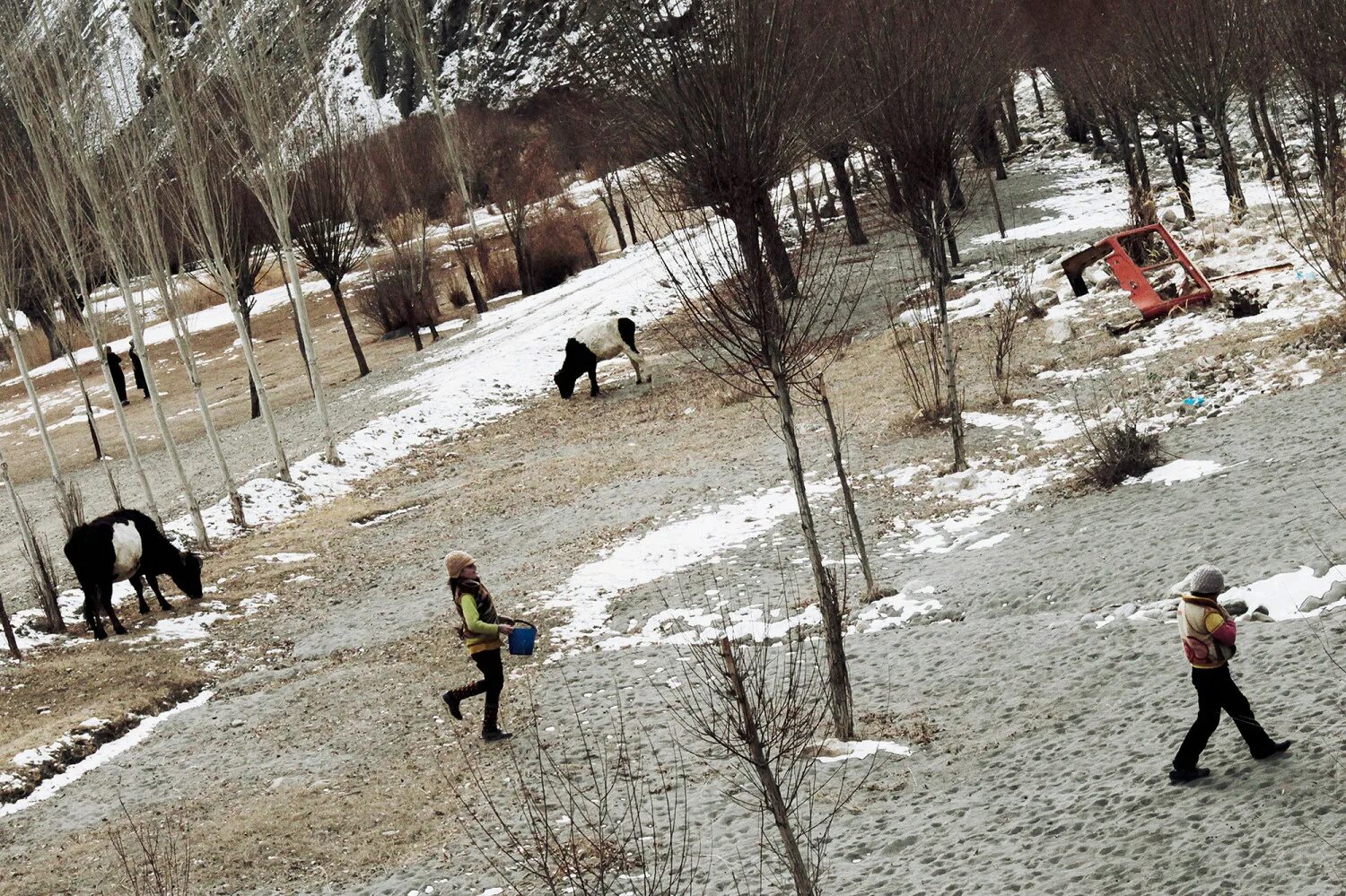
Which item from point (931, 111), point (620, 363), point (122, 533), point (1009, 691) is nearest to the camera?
point (1009, 691)

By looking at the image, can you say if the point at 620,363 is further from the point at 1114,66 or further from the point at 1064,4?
the point at 1064,4

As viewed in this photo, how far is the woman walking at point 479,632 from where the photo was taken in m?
9.55

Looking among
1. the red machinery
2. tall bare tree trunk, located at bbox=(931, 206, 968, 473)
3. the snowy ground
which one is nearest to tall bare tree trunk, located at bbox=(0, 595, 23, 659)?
the snowy ground

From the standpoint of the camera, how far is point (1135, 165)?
36.1 meters

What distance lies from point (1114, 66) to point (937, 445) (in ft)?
75.1

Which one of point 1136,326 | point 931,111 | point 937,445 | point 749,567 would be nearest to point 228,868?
point 749,567

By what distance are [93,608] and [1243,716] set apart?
12.4m

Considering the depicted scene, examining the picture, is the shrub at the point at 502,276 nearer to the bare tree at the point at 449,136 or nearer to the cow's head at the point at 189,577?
the bare tree at the point at 449,136

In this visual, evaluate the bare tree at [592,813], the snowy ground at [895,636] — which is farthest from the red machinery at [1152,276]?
the bare tree at [592,813]

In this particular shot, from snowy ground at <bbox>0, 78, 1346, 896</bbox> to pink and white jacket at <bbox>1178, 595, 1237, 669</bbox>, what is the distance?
655mm

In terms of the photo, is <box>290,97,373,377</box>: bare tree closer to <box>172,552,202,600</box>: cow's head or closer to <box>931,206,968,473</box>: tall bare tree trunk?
<box>172,552,202,600</box>: cow's head

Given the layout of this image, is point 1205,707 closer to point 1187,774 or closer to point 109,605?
point 1187,774

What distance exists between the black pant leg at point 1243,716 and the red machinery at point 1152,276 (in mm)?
14398

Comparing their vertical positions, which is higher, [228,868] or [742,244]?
[742,244]
